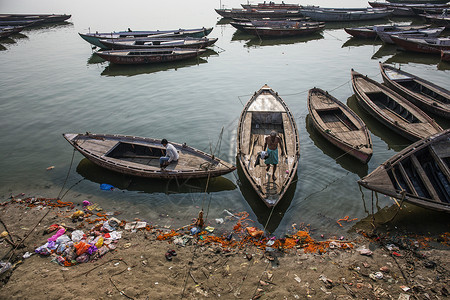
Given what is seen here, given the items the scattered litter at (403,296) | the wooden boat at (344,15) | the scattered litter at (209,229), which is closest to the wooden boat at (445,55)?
the wooden boat at (344,15)

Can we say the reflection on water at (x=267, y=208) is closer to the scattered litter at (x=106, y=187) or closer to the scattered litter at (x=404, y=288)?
the scattered litter at (x=404, y=288)

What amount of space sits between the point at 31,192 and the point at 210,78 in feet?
51.4

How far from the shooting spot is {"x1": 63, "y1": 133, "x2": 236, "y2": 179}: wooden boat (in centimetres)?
1011

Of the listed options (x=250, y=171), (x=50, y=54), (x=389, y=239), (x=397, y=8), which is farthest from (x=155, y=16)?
(x=389, y=239)

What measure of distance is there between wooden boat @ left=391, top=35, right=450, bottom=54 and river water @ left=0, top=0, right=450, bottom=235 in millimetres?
973

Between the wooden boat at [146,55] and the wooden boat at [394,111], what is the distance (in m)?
15.8

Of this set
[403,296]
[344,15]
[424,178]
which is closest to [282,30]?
[344,15]

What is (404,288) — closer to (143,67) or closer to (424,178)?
(424,178)

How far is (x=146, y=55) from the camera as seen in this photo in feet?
81.3

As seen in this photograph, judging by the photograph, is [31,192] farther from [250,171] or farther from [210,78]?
[210,78]

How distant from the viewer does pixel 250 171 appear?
9680 mm

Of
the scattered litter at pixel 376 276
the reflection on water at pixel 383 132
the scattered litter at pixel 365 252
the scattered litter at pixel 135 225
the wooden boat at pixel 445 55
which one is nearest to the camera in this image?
the scattered litter at pixel 376 276

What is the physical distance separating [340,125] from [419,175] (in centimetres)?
488

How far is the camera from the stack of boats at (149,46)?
2494 cm
